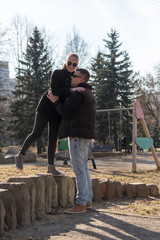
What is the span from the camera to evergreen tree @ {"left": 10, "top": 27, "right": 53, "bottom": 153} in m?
25.2

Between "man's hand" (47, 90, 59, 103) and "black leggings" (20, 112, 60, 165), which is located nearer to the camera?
"man's hand" (47, 90, 59, 103)

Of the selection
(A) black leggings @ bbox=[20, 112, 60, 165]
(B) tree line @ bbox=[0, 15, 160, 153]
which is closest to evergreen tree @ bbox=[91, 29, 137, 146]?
(B) tree line @ bbox=[0, 15, 160, 153]

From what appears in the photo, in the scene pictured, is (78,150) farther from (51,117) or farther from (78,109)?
(51,117)

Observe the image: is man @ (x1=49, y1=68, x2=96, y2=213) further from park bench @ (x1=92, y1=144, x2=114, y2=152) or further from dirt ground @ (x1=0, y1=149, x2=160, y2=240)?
park bench @ (x1=92, y1=144, x2=114, y2=152)

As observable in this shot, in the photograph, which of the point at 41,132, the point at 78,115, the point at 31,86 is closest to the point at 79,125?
the point at 78,115

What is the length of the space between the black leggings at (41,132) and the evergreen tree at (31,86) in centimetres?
2072

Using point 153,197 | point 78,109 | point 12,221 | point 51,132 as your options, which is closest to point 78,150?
point 78,109

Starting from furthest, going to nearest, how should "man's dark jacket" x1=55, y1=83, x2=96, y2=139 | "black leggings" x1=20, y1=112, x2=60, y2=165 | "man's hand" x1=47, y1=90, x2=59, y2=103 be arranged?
1. "black leggings" x1=20, y1=112, x2=60, y2=165
2. "man's hand" x1=47, y1=90, x2=59, y2=103
3. "man's dark jacket" x1=55, y1=83, x2=96, y2=139

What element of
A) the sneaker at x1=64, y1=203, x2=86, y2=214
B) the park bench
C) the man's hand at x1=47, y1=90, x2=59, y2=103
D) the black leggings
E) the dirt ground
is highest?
the man's hand at x1=47, y1=90, x2=59, y2=103

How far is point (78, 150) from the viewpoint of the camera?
3.78 meters

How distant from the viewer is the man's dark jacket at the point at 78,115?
3676 mm

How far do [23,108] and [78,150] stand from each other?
22934 millimetres

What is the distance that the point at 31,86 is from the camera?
25469 millimetres

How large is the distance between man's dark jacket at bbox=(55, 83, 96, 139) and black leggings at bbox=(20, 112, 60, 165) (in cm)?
57
